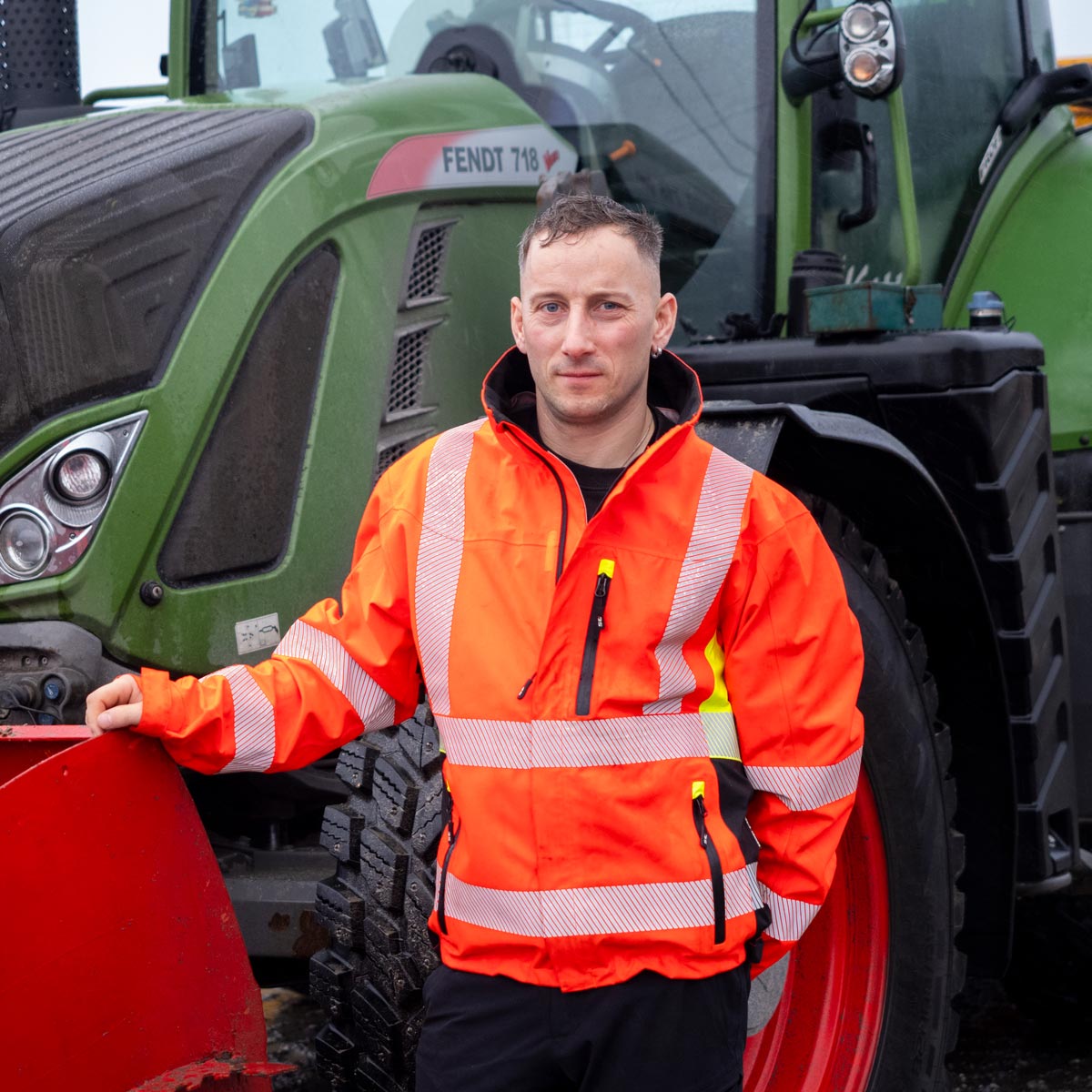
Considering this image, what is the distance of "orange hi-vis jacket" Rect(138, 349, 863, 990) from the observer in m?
1.94

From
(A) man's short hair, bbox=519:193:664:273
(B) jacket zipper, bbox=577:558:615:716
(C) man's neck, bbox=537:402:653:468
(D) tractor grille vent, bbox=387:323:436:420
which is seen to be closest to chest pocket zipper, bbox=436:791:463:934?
(B) jacket zipper, bbox=577:558:615:716

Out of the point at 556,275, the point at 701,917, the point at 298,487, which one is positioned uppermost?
the point at 556,275

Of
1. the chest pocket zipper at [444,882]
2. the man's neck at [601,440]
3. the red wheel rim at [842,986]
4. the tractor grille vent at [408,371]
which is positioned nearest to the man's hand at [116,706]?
the chest pocket zipper at [444,882]

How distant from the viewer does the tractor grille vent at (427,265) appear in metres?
3.12

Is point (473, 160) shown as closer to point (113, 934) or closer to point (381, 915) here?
point (381, 915)

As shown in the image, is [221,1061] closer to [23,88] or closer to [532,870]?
[532,870]

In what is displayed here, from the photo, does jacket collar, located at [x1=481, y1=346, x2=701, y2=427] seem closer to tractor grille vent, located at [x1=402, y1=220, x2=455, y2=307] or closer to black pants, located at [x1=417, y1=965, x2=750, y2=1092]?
black pants, located at [x1=417, y1=965, x2=750, y2=1092]

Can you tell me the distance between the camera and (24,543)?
254cm

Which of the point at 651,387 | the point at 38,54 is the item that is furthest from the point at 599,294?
the point at 38,54

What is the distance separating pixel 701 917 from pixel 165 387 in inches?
51.5

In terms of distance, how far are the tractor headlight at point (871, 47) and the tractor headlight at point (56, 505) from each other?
1.58 m

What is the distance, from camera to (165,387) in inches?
105

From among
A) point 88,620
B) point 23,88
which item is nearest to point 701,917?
point 88,620

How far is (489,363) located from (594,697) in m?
1.44
